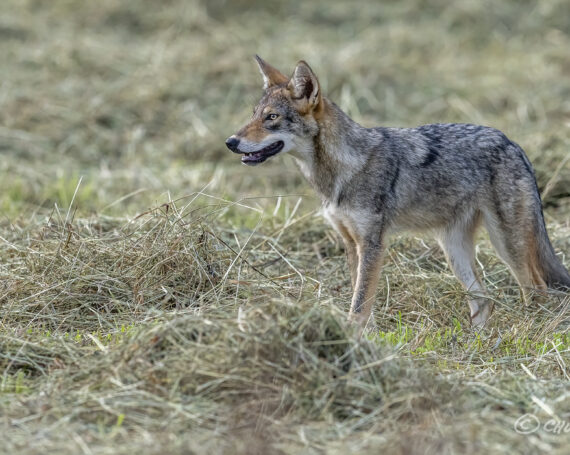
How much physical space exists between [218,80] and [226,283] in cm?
663

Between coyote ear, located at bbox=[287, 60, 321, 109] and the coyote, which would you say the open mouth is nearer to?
the coyote

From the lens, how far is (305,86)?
20.0ft

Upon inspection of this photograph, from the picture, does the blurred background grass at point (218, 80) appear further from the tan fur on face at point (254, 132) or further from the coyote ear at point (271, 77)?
the tan fur on face at point (254, 132)

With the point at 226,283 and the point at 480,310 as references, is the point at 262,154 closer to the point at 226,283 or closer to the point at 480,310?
the point at 226,283

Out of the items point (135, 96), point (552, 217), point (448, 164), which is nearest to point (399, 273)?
point (448, 164)

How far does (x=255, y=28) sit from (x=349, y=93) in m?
3.42

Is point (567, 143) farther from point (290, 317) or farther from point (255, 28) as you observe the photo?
point (255, 28)

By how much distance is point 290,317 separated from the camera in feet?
15.7

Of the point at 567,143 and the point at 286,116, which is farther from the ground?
the point at 286,116

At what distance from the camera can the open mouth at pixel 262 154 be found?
6.04 metres

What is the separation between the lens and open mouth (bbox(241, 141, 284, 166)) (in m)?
6.04

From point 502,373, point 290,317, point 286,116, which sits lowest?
Answer: point 502,373

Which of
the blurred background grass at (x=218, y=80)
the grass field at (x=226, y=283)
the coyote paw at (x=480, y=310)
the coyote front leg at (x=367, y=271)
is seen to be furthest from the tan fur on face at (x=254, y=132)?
the blurred background grass at (x=218, y=80)

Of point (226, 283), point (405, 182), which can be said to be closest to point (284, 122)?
point (405, 182)
